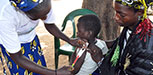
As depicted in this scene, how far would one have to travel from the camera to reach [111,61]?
2445 millimetres

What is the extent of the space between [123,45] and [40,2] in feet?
3.18

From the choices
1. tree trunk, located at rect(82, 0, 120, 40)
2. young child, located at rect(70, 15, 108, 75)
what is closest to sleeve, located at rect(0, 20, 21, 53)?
young child, located at rect(70, 15, 108, 75)

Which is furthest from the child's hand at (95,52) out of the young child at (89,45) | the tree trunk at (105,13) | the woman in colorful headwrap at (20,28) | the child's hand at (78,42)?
the tree trunk at (105,13)

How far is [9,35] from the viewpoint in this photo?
Result: 200 cm

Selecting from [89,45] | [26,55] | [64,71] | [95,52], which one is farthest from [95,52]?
[26,55]

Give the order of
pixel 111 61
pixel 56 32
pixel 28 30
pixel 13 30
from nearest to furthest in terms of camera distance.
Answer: pixel 13 30 < pixel 28 30 < pixel 111 61 < pixel 56 32

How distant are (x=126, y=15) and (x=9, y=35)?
106cm

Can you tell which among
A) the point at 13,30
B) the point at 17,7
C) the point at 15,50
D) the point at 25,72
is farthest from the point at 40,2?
the point at 25,72

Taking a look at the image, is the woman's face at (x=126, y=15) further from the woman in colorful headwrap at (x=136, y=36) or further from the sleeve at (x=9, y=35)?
the sleeve at (x=9, y=35)

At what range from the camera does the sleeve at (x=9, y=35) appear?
1.97 m

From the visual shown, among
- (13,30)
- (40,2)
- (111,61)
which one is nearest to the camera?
(40,2)

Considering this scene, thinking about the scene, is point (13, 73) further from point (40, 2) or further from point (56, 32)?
point (40, 2)

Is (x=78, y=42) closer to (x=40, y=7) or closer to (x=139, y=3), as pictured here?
(x=40, y=7)

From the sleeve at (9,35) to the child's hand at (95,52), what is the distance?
787mm
